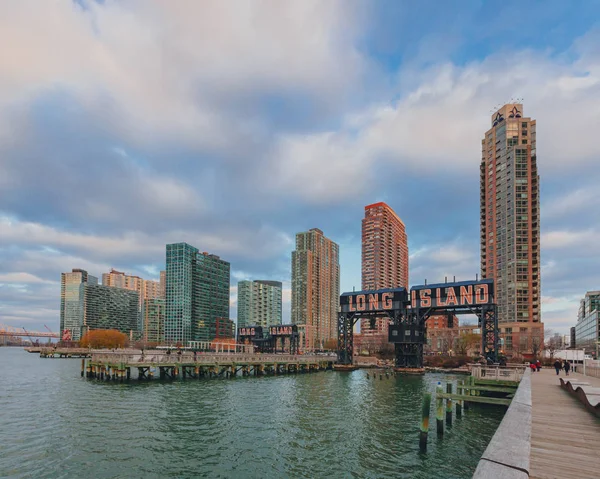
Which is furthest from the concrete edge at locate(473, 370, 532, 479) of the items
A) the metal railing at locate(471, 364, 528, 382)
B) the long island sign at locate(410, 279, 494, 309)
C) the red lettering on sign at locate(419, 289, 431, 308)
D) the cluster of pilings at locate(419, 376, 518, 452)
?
the red lettering on sign at locate(419, 289, 431, 308)

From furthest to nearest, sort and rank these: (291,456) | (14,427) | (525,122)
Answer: (525,122), (14,427), (291,456)

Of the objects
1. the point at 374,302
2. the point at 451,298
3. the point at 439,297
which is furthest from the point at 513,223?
the point at 374,302

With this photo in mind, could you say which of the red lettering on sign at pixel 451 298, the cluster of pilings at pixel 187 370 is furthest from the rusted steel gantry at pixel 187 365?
the red lettering on sign at pixel 451 298

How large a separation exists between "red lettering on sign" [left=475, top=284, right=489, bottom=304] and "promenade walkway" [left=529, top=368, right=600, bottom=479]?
58.7 metres

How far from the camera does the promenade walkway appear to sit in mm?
10250

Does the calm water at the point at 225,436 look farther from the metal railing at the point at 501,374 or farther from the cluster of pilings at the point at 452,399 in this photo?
the metal railing at the point at 501,374

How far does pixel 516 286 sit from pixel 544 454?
148 metres

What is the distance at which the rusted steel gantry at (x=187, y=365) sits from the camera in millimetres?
62094

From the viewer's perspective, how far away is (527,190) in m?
146

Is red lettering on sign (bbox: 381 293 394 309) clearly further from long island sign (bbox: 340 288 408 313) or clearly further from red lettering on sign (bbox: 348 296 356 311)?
red lettering on sign (bbox: 348 296 356 311)

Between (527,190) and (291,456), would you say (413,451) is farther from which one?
(527,190)

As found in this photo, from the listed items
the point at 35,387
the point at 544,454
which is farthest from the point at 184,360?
the point at 544,454

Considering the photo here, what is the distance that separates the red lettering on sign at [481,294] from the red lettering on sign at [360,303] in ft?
81.3

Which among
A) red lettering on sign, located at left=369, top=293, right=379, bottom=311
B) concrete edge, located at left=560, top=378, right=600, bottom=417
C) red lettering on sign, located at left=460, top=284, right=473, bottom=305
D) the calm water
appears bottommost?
the calm water
